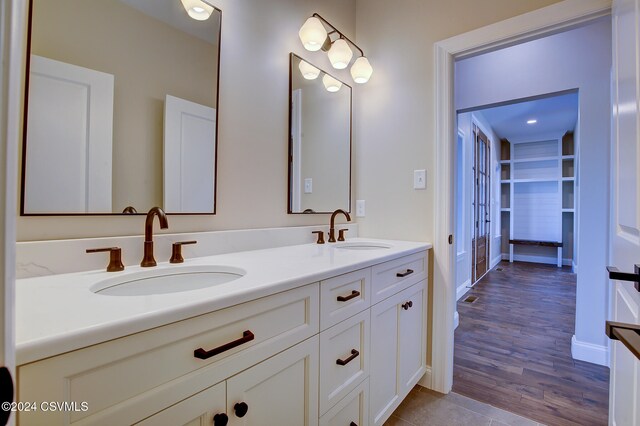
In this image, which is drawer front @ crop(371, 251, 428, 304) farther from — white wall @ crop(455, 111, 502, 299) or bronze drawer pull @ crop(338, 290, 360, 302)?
→ white wall @ crop(455, 111, 502, 299)

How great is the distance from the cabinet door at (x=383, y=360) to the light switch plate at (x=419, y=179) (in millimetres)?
750

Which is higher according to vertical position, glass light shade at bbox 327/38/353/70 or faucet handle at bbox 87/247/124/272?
glass light shade at bbox 327/38/353/70

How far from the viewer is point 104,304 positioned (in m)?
0.61

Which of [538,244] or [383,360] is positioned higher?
[538,244]

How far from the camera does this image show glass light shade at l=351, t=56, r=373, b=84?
1.92 metres

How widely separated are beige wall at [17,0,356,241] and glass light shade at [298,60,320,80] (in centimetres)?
6

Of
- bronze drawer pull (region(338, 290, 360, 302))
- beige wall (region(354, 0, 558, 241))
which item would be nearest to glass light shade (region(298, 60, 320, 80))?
beige wall (region(354, 0, 558, 241))

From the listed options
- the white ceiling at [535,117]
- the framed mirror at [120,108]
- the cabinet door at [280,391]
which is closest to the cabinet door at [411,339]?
the cabinet door at [280,391]

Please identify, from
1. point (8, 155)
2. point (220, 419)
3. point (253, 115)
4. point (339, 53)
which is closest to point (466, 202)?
point (339, 53)

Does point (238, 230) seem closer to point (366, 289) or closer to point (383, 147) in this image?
point (366, 289)

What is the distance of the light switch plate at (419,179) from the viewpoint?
1.81 metres

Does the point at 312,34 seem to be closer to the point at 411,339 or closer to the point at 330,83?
the point at 330,83

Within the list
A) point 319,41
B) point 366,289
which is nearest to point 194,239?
point 366,289

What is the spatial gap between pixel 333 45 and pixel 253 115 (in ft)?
2.46
